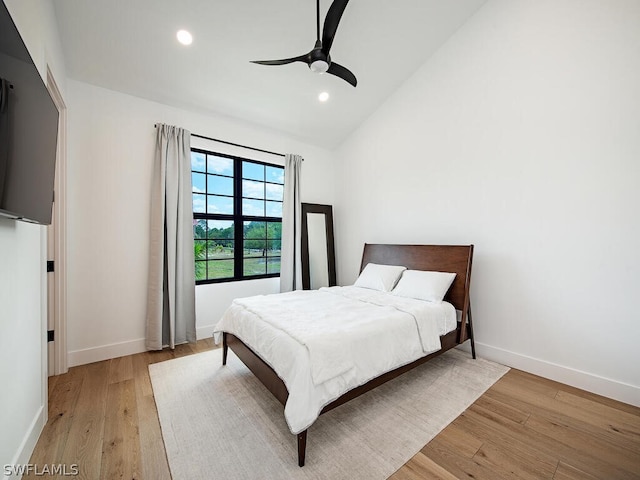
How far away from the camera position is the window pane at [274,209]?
13.8ft

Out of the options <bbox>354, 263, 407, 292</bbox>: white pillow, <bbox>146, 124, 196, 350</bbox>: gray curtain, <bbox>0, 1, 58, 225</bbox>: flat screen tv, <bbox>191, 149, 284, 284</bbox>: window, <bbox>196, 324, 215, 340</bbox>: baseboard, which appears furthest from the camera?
<bbox>191, 149, 284, 284</bbox>: window

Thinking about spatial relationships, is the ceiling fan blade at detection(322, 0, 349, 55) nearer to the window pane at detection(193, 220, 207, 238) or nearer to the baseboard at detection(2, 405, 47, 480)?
the window pane at detection(193, 220, 207, 238)

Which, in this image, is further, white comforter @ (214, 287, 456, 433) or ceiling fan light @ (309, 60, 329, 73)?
ceiling fan light @ (309, 60, 329, 73)

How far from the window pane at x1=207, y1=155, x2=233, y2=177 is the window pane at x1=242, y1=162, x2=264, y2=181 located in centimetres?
20

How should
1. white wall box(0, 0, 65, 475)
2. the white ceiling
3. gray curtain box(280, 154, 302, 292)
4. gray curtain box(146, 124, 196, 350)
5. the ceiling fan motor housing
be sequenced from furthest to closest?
1. gray curtain box(280, 154, 302, 292)
2. gray curtain box(146, 124, 196, 350)
3. the white ceiling
4. the ceiling fan motor housing
5. white wall box(0, 0, 65, 475)

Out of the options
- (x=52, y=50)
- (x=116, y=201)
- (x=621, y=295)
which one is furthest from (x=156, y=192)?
(x=621, y=295)

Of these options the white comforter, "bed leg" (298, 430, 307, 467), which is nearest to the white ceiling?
the white comforter

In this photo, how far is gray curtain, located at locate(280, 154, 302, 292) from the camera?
4117 mm

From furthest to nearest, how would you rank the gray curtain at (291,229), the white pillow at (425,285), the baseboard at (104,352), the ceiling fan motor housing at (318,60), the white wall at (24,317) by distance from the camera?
the gray curtain at (291,229), the white pillow at (425,285), the baseboard at (104,352), the ceiling fan motor housing at (318,60), the white wall at (24,317)

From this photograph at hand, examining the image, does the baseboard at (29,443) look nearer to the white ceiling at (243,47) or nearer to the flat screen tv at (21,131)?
Answer: the flat screen tv at (21,131)

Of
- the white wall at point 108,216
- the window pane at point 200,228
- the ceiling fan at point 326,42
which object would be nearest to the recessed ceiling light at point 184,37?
the white wall at point 108,216

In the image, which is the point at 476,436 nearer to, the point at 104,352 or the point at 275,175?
the point at 104,352

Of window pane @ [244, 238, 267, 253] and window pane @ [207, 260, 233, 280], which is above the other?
window pane @ [244, 238, 267, 253]

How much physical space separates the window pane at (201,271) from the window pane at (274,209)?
3.95 ft
